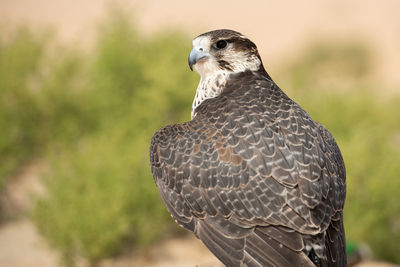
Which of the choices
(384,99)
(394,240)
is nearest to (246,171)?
(394,240)

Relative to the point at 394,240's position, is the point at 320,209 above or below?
above

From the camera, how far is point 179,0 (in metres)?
36.6

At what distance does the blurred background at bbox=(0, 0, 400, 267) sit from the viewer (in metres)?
7.61

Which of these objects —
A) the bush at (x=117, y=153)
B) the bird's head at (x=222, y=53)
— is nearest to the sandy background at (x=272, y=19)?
the bush at (x=117, y=153)

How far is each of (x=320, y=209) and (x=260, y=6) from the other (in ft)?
110

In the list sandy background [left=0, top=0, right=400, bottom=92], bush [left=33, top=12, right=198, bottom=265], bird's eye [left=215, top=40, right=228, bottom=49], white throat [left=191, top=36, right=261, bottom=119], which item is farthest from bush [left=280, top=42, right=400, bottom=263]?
sandy background [left=0, top=0, right=400, bottom=92]

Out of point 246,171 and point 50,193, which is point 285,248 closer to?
point 246,171

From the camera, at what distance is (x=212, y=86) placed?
12.9 ft

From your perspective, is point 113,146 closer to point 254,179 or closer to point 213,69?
point 213,69

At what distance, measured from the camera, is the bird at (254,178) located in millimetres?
3209

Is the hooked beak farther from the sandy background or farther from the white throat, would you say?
the sandy background

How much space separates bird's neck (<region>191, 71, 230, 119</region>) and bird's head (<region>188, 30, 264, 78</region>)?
0.03 metres

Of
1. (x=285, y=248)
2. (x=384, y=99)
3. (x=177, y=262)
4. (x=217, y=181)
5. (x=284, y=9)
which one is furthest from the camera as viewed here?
(x=284, y=9)

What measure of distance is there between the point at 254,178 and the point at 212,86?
900mm
